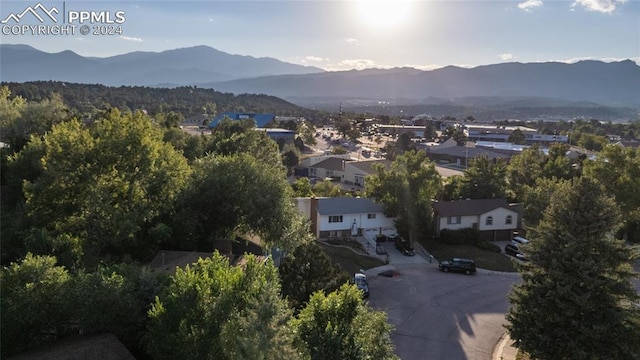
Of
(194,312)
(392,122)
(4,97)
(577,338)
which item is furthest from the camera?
(392,122)

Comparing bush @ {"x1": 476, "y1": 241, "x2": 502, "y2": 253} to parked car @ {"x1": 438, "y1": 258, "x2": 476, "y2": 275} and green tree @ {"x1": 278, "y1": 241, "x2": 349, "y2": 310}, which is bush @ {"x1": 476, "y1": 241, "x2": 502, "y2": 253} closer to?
parked car @ {"x1": 438, "y1": 258, "x2": 476, "y2": 275}

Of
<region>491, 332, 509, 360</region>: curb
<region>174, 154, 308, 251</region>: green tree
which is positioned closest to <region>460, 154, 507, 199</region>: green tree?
<region>491, 332, 509, 360</region>: curb

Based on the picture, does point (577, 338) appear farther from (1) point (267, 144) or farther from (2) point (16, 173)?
(1) point (267, 144)

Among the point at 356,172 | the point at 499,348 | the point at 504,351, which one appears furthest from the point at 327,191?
the point at 504,351

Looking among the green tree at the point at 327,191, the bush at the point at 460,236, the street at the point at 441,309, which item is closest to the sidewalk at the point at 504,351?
the street at the point at 441,309

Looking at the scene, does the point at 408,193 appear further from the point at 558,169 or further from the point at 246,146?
the point at 558,169

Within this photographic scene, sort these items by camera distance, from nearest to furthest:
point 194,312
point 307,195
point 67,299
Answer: point 194,312 → point 67,299 → point 307,195

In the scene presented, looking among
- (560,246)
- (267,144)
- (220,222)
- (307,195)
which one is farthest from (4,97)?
(560,246)
